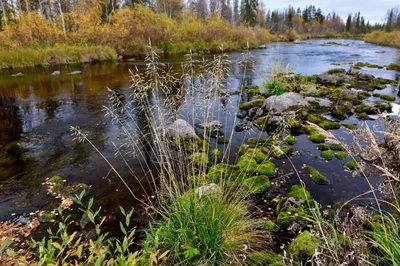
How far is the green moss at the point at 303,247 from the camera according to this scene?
2.77 meters

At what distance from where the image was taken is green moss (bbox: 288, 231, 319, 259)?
2.77 metres

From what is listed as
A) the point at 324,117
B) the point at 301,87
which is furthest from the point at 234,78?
the point at 324,117

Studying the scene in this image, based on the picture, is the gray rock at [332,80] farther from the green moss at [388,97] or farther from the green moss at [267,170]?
the green moss at [267,170]

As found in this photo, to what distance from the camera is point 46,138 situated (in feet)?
22.4

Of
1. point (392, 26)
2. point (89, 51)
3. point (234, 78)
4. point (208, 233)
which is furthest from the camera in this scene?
point (392, 26)

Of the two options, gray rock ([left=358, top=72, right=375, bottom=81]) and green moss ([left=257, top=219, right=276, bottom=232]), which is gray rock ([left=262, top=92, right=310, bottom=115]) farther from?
gray rock ([left=358, top=72, right=375, bottom=81])

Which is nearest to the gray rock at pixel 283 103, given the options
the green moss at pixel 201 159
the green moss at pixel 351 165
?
the green moss at pixel 351 165

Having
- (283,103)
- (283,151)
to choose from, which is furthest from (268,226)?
(283,103)

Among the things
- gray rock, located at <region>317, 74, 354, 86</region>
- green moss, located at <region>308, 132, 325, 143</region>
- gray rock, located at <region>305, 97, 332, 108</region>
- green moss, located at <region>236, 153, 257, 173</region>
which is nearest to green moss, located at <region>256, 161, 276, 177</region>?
green moss, located at <region>236, 153, 257, 173</region>

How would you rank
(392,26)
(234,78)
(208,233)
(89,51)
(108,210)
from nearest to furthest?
1. (208,233)
2. (108,210)
3. (234,78)
4. (89,51)
5. (392,26)

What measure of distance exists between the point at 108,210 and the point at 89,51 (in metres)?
18.5

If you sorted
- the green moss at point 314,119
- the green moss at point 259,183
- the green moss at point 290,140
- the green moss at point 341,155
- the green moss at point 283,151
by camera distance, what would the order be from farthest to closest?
the green moss at point 314,119
the green moss at point 290,140
the green moss at point 283,151
the green moss at point 341,155
the green moss at point 259,183

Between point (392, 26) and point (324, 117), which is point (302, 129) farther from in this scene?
point (392, 26)

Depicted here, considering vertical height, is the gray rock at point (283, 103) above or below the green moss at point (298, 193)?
above
